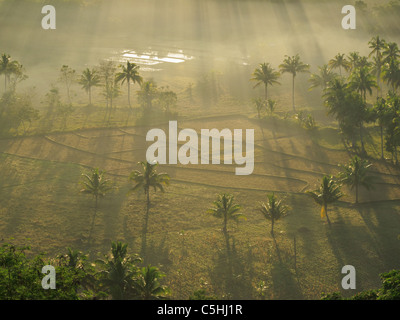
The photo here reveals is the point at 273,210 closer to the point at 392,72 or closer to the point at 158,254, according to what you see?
the point at 158,254

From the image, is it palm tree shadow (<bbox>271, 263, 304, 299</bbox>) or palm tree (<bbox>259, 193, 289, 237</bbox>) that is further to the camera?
palm tree (<bbox>259, 193, 289, 237</bbox>)

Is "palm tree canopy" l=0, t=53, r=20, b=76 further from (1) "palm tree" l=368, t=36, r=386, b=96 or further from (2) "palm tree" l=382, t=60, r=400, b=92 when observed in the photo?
(2) "palm tree" l=382, t=60, r=400, b=92

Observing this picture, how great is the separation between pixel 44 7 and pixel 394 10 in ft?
414

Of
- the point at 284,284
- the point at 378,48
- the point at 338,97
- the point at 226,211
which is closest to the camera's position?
the point at 284,284

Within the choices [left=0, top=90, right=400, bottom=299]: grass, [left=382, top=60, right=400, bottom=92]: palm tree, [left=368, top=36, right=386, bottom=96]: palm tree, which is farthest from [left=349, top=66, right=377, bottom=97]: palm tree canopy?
[left=368, top=36, right=386, bottom=96]: palm tree

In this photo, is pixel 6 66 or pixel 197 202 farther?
pixel 6 66

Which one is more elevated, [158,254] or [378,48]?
[378,48]

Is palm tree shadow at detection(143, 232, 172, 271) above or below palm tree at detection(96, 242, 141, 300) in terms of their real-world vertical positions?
above

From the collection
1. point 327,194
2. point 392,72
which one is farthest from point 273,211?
point 392,72

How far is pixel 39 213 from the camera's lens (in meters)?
51.6

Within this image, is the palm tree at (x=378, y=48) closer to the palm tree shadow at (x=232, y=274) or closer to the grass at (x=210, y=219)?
the grass at (x=210, y=219)

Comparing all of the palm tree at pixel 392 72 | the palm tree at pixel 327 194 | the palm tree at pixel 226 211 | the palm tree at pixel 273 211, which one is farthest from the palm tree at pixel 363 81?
the palm tree at pixel 226 211

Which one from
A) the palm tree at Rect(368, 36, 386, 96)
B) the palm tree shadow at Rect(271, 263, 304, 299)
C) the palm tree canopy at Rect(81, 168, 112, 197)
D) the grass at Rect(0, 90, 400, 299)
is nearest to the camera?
the palm tree shadow at Rect(271, 263, 304, 299)

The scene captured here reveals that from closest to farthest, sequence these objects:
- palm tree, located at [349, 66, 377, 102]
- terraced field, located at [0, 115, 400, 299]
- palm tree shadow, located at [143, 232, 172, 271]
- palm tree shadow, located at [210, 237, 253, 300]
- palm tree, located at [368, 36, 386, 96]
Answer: palm tree shadow, located at [210, 237, 253, 300] → terraced field, located at [0, 115, 400, 299] → palm tree shadow, located at [143, 232, 172, 271] → palm tree, located at [349, 66, 377, 102] → palm tree, located at [368, 36, 386, 96]
